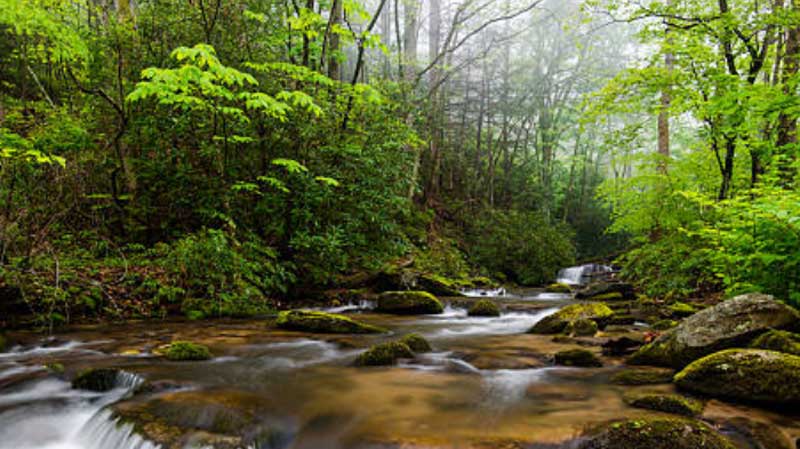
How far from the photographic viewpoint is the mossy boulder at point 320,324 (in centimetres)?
661

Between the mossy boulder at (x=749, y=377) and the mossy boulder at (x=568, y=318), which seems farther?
the mossy boulder at (x=568, y=318)

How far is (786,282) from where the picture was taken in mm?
5367

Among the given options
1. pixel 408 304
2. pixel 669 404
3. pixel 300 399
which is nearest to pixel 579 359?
pixel 669 404

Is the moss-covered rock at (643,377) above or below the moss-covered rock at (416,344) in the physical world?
above

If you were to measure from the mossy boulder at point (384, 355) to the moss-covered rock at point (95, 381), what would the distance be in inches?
87.8

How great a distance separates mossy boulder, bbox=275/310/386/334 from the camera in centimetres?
661

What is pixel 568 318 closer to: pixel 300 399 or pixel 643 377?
pixel 643 377

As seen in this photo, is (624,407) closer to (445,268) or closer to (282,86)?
(282,86)

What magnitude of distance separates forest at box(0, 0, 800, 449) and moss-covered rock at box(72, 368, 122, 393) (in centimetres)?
2

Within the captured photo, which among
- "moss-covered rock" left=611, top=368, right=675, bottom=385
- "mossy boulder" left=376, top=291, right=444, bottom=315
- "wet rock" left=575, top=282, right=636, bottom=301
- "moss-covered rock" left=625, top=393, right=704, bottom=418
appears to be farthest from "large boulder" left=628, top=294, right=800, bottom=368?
"wet rock" left=575, top=282, right=636, bottom=301

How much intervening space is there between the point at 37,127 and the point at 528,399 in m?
9.71

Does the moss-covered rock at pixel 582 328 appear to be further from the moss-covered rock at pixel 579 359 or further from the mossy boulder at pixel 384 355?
the mossy boulder at pixel 384 355

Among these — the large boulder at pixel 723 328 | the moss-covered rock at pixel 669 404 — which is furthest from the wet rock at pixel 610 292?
the moss-covered rock at pixel 669 404

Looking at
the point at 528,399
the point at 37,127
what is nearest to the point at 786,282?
the point at 528,399
